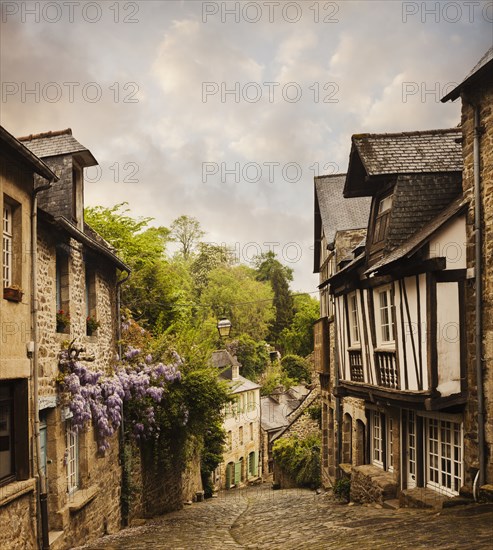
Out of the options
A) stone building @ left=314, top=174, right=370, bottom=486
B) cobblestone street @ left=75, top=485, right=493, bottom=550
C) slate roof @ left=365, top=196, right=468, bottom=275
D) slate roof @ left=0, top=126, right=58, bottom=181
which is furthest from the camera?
stone building @ left=314, top=174, right=370, bottom=486

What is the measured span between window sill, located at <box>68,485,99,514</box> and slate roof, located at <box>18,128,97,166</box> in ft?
20.0

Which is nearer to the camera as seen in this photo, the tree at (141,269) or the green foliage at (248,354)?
the tree at (141,269)

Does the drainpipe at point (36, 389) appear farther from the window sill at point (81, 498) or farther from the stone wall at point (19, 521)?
the window sill at point (81, 498)

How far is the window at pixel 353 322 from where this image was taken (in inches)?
595

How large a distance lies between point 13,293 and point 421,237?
6344 mm

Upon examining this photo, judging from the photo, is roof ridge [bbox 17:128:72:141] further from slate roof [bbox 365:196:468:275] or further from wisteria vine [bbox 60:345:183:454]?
slate roof [bbox 365:196:468:275]

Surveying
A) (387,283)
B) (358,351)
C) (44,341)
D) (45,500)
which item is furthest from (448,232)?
(45,500)

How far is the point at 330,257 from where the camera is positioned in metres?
20.1

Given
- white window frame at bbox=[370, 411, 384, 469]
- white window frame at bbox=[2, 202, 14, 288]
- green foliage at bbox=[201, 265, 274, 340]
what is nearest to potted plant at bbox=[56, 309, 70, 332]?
white window frame at bbox=[2, 202, 14, 288]

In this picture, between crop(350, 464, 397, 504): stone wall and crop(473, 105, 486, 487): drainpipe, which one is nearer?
crop(473, 105, 486, 487): drainpipe

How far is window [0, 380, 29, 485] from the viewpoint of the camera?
8961 mm

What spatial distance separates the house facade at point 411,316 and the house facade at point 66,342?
530 centimetres

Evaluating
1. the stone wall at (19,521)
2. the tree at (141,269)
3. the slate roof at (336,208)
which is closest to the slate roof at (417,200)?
the stone wall at (19,521)

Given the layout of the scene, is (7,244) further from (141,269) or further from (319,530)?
(141,269)
